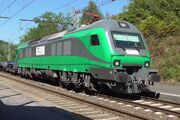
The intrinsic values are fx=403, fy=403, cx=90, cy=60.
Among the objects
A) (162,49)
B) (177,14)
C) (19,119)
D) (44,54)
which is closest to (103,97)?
(19,119)

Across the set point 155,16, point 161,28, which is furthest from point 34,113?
point 155,16

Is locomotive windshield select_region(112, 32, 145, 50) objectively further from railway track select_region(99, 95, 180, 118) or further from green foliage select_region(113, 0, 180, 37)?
green foliage select_region(113, 0, 180, 37)

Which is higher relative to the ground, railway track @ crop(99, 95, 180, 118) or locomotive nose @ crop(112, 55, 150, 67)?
locomotive nose @ crop(112, 55, 150, 67)

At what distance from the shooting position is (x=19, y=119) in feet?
36.9

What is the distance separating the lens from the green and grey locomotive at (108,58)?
52.5 feet

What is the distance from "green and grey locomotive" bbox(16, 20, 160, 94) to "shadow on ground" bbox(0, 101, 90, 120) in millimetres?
3297

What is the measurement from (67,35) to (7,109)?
8704 millimetres

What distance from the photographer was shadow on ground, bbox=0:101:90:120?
38.0 feet

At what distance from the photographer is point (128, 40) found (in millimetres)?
17031

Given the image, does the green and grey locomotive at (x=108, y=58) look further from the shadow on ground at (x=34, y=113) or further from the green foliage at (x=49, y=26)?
the green foliage at (x=49, y=26)

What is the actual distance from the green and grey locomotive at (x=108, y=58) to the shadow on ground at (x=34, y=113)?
330 cm

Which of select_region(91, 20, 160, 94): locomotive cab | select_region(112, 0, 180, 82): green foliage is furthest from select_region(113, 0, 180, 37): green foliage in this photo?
select_region(91, 20, 160, 94): locomotive cab

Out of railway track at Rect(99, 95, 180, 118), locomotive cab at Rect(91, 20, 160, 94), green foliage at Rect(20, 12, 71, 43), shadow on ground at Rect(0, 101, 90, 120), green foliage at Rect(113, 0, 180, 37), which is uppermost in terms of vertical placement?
green foliage at Rect(20, 12, 71, 43)

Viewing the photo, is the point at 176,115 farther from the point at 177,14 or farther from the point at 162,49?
the point at 177,14
